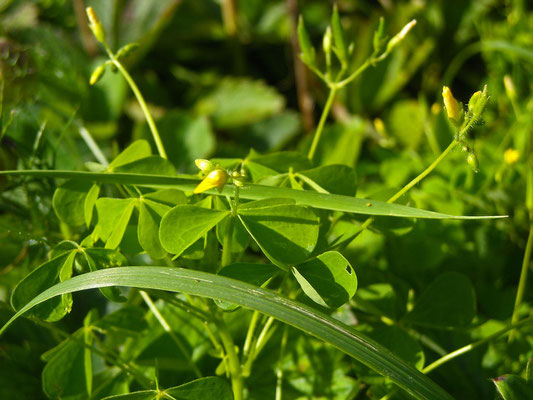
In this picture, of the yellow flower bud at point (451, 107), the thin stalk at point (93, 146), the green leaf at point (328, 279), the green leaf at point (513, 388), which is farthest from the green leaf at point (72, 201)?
the green leaf at point (513, 388)

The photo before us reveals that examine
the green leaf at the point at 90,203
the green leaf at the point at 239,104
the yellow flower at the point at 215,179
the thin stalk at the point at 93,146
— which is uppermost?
the green leaf at the point at 239,104

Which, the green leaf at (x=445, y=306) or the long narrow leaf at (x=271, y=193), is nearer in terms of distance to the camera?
the long narrow leaf at (x=271, y=193)

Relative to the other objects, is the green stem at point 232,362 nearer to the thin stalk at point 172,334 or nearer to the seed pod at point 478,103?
the thin stalk at point 172,334

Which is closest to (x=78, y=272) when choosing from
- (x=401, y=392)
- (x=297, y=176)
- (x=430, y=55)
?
(x=297, y=176)

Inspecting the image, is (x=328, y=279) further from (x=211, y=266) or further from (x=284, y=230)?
(x=211, y=266)

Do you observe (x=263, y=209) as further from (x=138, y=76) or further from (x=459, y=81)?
(x=459, y=81)

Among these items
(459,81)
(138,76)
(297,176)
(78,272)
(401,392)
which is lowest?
(401,392)

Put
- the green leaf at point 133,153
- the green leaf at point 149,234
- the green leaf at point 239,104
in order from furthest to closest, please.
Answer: the green leaf at point 239,104, the green leaf at point 133,153, the green leaf at point 149,234
